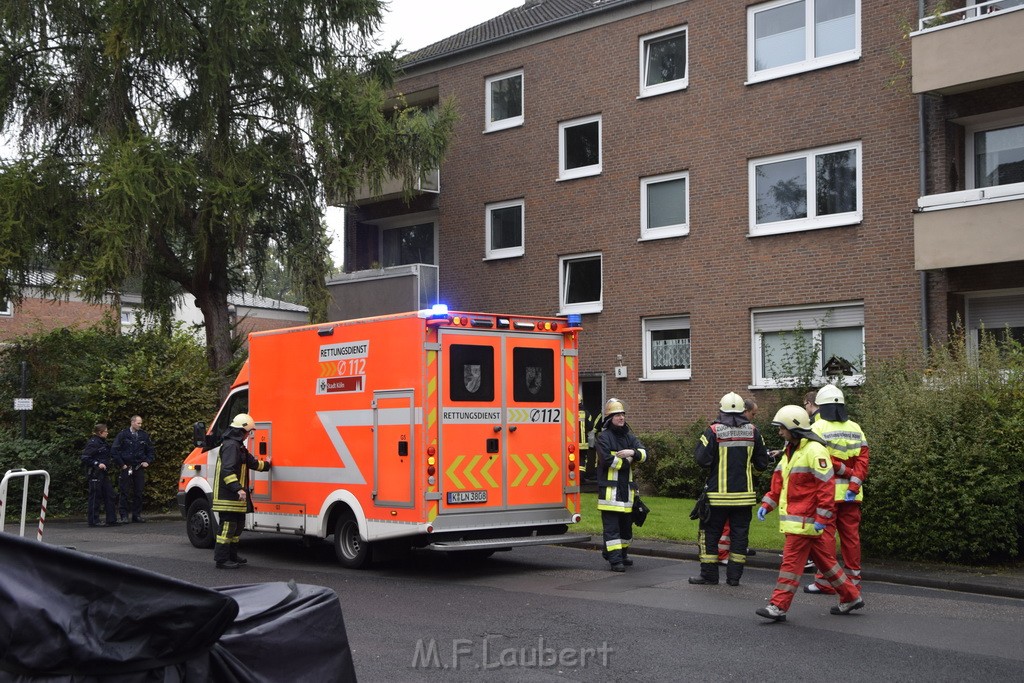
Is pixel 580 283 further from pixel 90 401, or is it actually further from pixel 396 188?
pixel 90 401

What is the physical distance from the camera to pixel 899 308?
19.5 meters

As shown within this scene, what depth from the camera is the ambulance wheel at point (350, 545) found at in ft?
40.2

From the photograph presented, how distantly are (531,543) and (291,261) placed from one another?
12.8 meters

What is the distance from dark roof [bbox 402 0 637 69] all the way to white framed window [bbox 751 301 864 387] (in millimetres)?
7649

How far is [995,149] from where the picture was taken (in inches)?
754

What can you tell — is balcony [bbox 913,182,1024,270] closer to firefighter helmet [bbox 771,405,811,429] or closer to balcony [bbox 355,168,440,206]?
firefighter helmet [bbox 771,405,811,429]

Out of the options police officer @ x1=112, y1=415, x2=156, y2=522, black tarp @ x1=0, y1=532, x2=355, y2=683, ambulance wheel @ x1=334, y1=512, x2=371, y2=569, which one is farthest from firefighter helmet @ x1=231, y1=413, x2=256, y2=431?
black tarp @ x1=0, y1=532, x2=355, y2=683

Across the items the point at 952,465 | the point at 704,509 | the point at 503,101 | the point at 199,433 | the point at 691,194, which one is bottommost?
the point at 704,509

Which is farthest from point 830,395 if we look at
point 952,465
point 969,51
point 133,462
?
point 133,462

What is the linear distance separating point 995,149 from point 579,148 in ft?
29.1

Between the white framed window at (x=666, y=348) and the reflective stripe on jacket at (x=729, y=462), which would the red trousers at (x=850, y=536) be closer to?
the reflective stripe on jacket at (x=729, y=462)

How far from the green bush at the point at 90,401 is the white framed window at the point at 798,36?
1288 centimetres

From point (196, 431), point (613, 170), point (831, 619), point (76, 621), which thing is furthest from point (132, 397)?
point (76, 621)

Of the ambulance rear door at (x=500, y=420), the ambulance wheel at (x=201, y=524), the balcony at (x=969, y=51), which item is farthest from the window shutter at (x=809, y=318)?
the ambulance wheel at (x=201, y=524)
